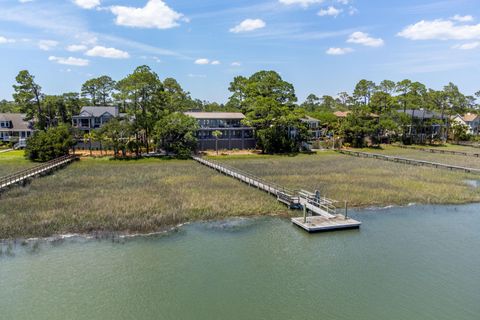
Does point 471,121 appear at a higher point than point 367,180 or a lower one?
higher

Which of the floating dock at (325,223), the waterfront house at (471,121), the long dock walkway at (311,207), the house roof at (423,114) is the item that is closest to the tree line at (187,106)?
the house roof at (423,114)

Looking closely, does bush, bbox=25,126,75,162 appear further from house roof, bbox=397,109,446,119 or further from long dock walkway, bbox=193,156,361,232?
house roof, bbox=397,109,446,119

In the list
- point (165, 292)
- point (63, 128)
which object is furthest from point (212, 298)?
point (63, 128)

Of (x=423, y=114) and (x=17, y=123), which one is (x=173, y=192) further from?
(x=423, y=114)

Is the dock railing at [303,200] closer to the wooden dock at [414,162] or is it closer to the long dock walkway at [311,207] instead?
the long dock walkway at [311,207]

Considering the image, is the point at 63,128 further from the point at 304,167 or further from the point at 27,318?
the point at 27,318

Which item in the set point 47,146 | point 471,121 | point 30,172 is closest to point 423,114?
point 471,121

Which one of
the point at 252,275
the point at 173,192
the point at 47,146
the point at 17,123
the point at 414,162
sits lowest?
the point at 252,275

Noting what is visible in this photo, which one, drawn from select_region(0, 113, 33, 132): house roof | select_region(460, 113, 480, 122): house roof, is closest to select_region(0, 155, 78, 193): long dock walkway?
select_region(0, 113, 33, 132): house roof
